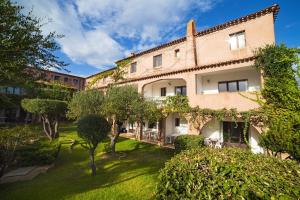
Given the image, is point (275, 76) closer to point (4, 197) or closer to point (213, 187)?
point (213, 187)

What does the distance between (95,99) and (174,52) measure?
10780 millimetres

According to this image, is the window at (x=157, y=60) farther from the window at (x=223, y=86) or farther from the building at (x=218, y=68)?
the window at (x=223, y=86)

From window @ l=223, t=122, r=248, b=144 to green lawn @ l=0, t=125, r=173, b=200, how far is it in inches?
248

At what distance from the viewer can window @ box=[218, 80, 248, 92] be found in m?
15.9

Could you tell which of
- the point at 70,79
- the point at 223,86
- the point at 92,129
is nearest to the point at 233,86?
the point at 223,86

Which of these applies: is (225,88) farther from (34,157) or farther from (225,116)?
(34,157)

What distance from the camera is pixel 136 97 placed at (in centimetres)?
1460

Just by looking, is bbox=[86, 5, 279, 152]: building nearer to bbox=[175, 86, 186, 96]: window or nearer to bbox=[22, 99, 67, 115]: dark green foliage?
bbox=[175, 86, 186, 96]: window

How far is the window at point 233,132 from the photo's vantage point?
15.5 m

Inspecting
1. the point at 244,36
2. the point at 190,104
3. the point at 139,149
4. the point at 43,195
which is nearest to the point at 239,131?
the point at 190,104

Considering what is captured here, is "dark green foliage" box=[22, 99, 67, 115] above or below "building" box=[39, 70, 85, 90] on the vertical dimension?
below

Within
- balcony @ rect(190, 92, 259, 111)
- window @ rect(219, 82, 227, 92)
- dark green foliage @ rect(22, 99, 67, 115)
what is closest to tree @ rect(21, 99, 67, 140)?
dark green foliage @ rect(22, 99, 67, 115)

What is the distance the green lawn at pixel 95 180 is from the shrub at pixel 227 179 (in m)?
2.28

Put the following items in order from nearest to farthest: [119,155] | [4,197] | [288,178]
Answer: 1. [288,178]
2. [4,197]
3. [119,155]
